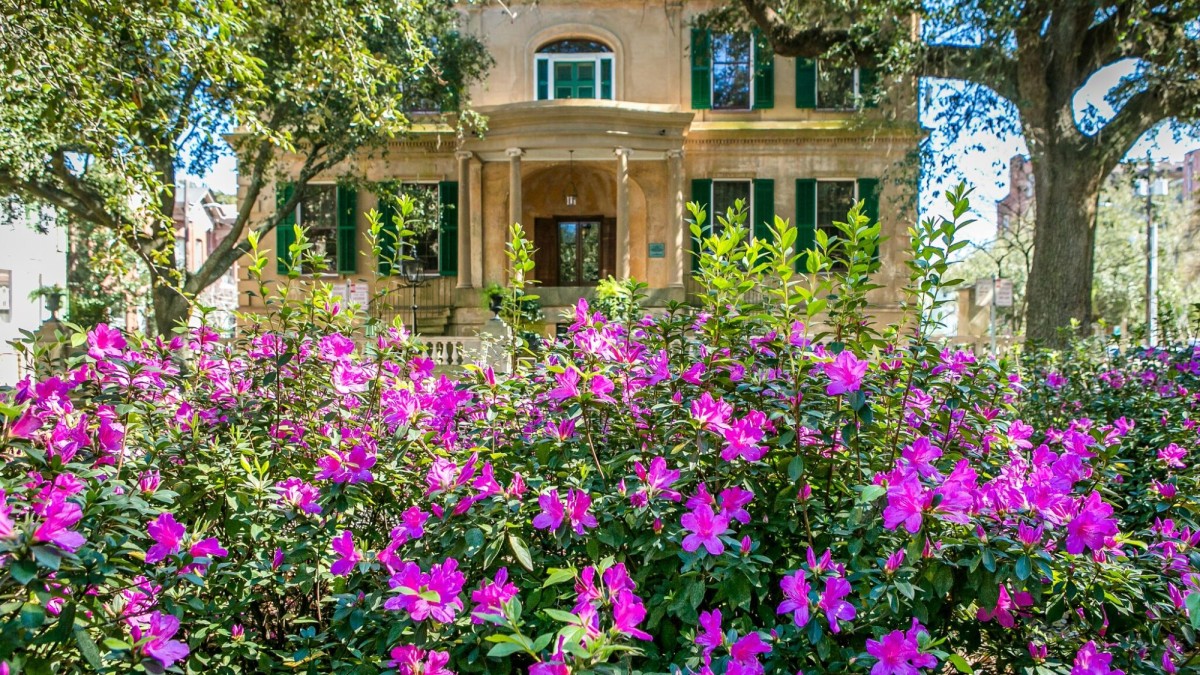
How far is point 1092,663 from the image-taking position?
5.66 feet

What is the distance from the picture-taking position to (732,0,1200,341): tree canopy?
10070 millimetres

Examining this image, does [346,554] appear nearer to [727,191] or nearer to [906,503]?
Result: [906,503]

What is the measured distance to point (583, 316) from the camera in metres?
2.73

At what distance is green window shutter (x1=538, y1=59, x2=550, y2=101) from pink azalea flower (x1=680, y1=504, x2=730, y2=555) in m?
19.2

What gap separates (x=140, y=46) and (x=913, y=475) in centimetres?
712

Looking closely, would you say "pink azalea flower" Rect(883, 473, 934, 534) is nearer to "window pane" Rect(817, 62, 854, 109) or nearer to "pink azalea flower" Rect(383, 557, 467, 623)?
"pink azalea flower" Rect(383, 557, 467, 623)

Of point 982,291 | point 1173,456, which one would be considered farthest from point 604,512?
point 982,291

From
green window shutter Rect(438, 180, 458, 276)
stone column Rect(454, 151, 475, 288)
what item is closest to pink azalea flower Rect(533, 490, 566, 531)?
stone column Rect(454, 151, 475, 288)

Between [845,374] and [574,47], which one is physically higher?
[574,47]

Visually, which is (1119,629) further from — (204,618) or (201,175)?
(201,175)

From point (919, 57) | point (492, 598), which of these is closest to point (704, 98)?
point (919, 57)

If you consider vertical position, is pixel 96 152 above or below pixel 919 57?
below

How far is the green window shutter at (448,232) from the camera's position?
19328 millimetres

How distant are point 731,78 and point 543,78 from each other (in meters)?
4.61
